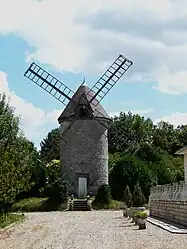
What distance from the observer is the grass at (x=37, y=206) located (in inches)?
1719

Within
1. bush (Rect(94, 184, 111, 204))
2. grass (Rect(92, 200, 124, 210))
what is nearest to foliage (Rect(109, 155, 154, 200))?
grass (Rect(92, 200, 124, 210))

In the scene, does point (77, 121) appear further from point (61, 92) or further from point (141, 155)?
point (141, 155)

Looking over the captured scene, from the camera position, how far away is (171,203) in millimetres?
26078

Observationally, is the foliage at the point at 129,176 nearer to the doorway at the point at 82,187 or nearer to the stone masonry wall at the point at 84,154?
the stone masonry wall at the point at 84,154

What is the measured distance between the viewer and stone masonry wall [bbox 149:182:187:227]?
76.0ft

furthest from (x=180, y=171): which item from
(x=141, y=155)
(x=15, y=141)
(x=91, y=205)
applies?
(x=15, y=141)

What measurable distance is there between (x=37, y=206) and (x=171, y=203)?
65.8 ft

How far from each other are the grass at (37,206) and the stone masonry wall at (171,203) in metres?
12.2

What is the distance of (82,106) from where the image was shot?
49312mm

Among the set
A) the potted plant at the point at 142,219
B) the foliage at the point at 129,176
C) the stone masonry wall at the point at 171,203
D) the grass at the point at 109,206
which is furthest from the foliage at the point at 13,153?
the foliage at the point at 129,176

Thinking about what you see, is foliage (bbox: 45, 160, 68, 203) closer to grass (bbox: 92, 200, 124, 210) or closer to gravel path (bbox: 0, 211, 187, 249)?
grass (bbox: 92, 200, 124, 210)

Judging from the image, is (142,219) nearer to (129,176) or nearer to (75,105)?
(129,176)

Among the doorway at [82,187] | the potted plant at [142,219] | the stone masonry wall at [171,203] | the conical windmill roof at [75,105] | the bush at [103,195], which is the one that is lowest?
the potted plant at [142,219]

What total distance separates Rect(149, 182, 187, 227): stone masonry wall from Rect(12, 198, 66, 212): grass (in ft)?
40.1
